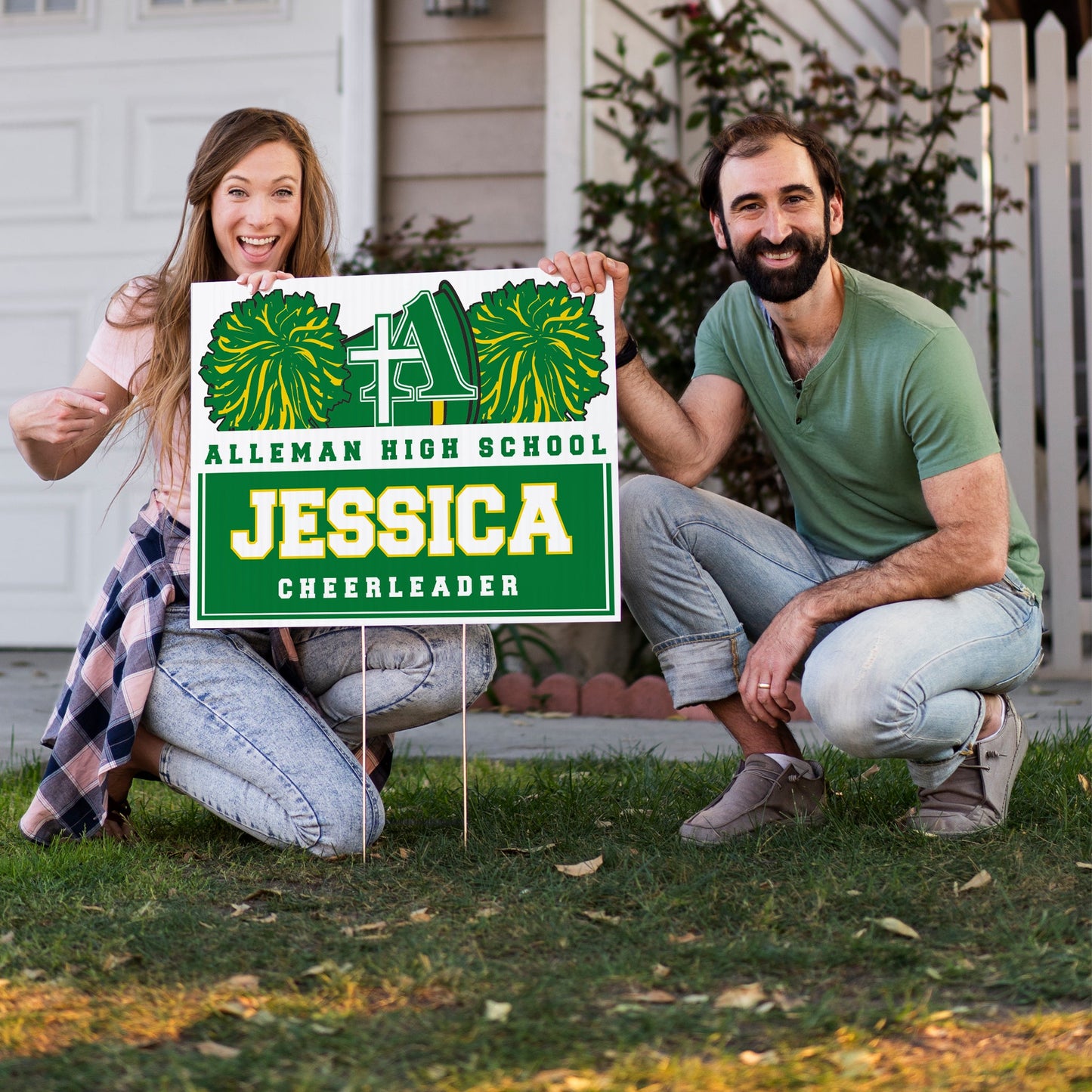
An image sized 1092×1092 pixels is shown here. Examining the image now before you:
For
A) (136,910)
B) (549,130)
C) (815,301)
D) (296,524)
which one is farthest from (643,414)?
(549,130)

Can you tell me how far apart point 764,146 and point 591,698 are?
7.04 ft

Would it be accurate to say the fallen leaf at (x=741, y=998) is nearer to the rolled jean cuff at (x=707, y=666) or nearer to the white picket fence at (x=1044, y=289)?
the rolled jean cuff at (x=707, y=666)

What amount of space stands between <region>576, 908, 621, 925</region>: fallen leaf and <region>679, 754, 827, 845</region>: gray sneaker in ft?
1.42

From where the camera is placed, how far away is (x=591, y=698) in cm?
433

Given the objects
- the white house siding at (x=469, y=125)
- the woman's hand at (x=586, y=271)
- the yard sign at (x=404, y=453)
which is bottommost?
the yard sign at (x=404, y=453)

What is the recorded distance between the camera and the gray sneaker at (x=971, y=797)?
96.7 inches

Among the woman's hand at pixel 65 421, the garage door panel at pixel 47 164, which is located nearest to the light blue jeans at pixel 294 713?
the woman's hand at pixel 65 421

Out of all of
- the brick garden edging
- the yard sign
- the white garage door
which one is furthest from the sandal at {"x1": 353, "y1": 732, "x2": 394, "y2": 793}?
the white garage door

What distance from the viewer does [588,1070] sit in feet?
4.88

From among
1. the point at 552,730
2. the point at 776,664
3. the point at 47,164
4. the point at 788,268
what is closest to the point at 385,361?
the point at 788,268

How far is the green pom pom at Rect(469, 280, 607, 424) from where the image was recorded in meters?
2.48

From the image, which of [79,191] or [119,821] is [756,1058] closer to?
[119,821]

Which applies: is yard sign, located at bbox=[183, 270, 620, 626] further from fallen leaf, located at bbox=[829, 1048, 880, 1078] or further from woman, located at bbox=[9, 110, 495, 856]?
fallen leaf, located at bbox=[829, 1048, 880, 1078]

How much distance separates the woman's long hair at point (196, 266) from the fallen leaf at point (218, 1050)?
1.25m
